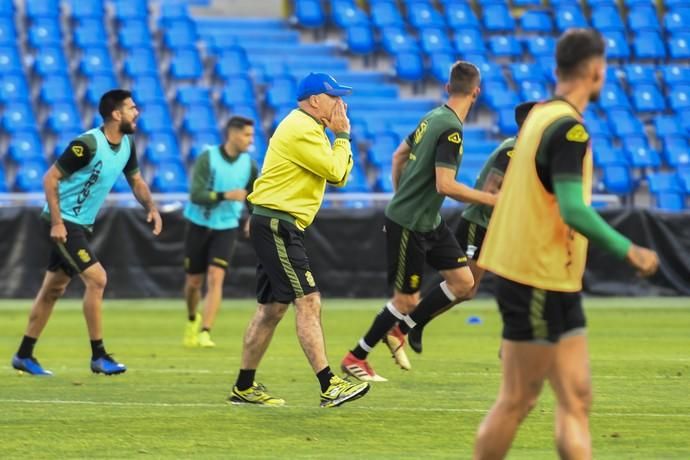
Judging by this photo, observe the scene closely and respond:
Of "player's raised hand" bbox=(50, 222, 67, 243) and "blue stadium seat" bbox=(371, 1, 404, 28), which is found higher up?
"blue stadium seat" bbox=(371, 1, 404, 28)

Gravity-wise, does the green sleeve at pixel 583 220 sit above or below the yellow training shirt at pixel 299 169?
above

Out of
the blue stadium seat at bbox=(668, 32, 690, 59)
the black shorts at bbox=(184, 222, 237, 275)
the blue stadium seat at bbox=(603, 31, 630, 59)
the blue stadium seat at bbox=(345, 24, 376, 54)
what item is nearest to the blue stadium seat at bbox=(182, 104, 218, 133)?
the blue stadium seat at bbox=(345, 24, 376, 54)

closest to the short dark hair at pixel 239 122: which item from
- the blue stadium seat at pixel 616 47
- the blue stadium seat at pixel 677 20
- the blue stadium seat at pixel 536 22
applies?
the blue stadium seat at pixel 536 22

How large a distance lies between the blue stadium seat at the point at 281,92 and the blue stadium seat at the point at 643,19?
8196 millimetres

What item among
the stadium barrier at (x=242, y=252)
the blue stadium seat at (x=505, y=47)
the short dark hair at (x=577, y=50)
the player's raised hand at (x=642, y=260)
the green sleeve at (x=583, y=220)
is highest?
the short dark hair at (x=577, y=50)

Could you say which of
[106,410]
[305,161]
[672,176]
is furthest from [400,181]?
[672,176]

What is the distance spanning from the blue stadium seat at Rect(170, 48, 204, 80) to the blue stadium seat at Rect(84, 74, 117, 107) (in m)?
1.32

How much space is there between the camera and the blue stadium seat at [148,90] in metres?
26.5

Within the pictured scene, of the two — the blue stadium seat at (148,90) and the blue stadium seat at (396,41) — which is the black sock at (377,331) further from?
the blue stadium seat at (396,41)

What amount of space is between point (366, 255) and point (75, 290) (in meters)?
4.43

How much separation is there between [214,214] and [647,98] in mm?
15896

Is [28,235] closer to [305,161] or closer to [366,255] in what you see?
[366,255]

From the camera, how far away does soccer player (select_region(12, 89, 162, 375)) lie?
1197cm

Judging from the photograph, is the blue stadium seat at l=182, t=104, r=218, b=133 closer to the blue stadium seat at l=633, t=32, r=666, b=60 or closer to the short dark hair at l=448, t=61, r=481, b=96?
the blue stadium seat at l=633, t=32, r=666, b=60
